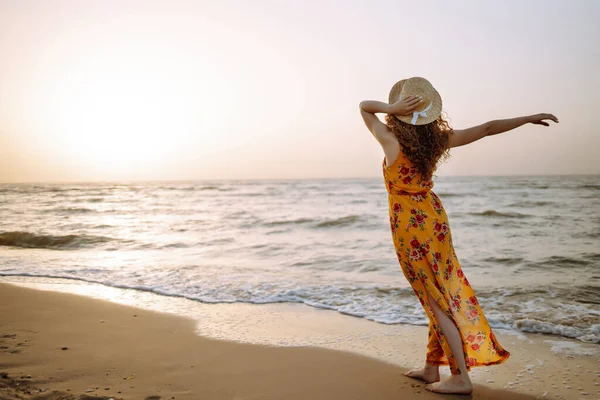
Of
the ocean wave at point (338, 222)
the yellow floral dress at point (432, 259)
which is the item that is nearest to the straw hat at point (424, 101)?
the yellow floral dress at point (432, 259)

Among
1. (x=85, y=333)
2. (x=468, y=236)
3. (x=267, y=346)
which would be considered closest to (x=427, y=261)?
(x=267, y=346)

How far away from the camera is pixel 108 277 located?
279 inches

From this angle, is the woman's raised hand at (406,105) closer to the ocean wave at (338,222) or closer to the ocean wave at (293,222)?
the ocean wave at (338,222)

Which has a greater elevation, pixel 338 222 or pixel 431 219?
pixel 431 219

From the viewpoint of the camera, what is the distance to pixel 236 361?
11.8 ft

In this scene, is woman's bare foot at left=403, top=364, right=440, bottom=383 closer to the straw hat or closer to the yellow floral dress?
the yellow floral dress

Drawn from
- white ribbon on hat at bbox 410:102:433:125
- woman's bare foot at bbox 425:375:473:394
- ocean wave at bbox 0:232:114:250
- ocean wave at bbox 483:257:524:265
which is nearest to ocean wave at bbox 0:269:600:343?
woman's bare foot at bbox 425:375:473:394

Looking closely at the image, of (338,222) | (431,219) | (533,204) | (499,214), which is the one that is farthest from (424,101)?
(533,204)

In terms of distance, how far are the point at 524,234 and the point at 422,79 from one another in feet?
32.8

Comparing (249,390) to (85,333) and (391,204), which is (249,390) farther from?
(85,333)

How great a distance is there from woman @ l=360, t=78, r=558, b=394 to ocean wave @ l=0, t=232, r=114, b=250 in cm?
1021

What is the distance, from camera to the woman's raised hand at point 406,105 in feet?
8.92

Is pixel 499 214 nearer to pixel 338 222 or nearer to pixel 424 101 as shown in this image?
pixel 338 222

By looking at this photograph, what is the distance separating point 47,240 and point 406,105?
11.9m
